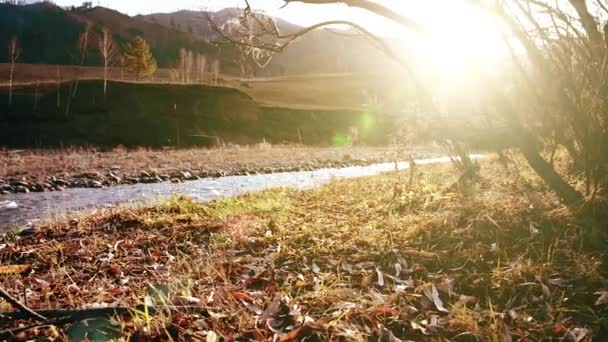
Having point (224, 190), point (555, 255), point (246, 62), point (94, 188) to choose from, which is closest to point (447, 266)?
point (555, 255)

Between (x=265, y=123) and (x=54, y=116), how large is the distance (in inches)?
819

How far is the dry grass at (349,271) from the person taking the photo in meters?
2.16

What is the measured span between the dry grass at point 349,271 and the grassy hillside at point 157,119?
110ft

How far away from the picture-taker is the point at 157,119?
42406 millimetres

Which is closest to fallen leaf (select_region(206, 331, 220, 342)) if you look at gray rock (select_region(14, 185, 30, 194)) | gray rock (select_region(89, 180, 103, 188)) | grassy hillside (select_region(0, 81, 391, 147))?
gray rock (select_region(14, 185, 30, 194))

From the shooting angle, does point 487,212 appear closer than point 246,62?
Yes

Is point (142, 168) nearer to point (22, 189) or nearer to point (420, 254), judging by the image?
Result: point (22, 189)

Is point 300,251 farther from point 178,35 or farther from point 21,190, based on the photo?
point 178,35

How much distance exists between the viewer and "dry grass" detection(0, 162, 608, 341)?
7.09ft


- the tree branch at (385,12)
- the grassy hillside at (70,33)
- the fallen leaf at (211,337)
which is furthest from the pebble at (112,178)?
the grassy hillside at (70,33)

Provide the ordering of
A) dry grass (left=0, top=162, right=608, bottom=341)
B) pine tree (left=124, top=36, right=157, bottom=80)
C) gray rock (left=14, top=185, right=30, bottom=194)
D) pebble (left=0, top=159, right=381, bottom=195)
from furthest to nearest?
pine tree (left=124, top=36, right=157, bottom=80) → pebble (left=0, top=159, right=381, bottom=195) → gray rock (left=14, top=185, right=30, bottom=194) → dry grass (left=0, top=162, right=608, bottom=341)

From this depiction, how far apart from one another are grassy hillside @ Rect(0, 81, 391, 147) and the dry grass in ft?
110

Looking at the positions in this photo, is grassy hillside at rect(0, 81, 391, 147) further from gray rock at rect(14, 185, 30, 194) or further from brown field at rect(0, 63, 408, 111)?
gray rock at rect(14, 185, 30, 194)

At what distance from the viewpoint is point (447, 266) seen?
121 inches
